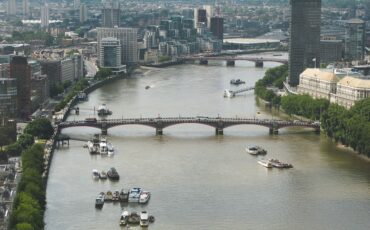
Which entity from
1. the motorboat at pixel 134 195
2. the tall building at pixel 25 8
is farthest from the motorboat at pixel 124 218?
the tall building at pixel 25 8

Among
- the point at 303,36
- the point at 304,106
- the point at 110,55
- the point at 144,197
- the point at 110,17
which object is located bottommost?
the point at 144,197

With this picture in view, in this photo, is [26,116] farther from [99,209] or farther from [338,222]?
[338,222]

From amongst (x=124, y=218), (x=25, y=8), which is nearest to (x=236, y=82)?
(x=124, y=218)

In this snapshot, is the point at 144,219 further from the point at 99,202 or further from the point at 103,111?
the point at 103,111

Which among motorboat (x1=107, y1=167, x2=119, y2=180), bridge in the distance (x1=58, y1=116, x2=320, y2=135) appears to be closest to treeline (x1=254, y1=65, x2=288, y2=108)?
bridge in the distance (x1=58, y1=116, x2=320, y2=135)

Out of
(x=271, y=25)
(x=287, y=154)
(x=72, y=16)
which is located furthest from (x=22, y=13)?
(x=287, y=154)
